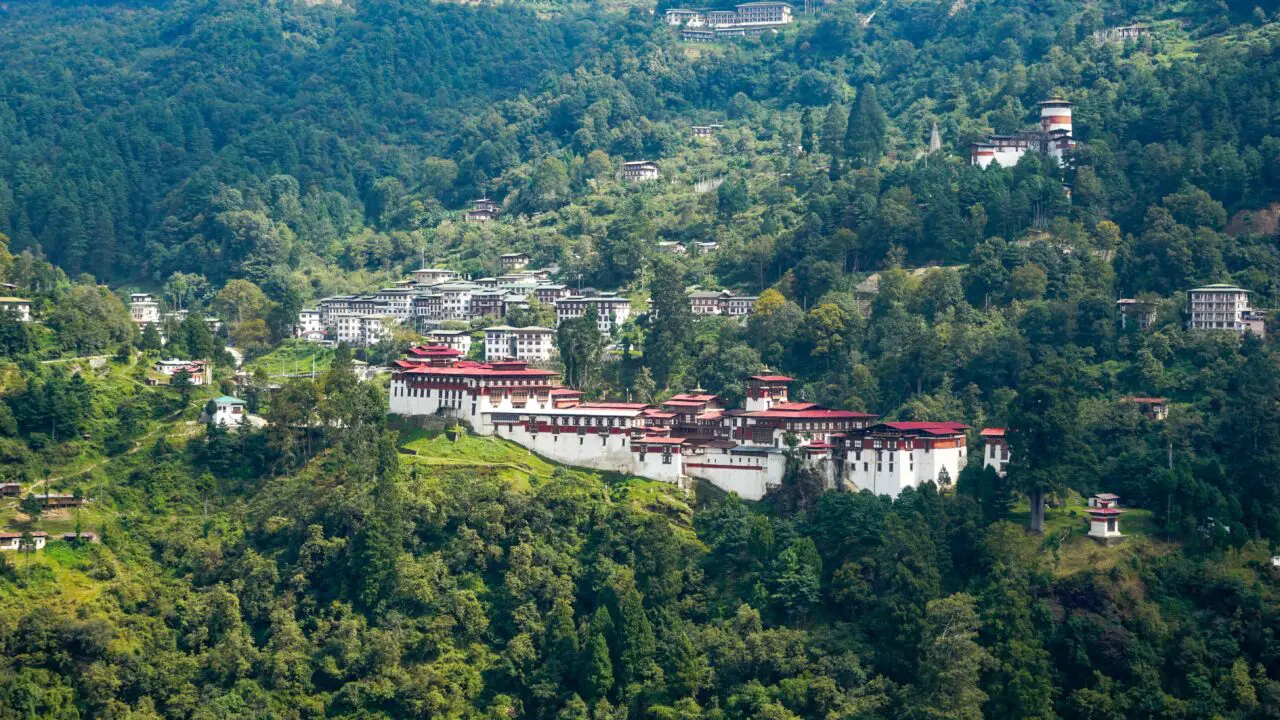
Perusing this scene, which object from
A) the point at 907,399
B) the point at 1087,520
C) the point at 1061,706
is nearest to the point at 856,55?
the point at 907,399

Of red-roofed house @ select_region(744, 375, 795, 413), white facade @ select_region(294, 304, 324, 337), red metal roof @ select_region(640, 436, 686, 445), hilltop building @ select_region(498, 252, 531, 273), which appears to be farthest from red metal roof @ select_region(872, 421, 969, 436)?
hilltop building @ select_region(498, 252, 531, 273)

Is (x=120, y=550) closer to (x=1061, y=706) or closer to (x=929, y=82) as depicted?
(x=1061, y=706)

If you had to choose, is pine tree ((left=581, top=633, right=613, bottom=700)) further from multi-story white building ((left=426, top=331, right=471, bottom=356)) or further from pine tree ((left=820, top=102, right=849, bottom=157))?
pine tree ((left=820, top=102, right=849, bottom=157))

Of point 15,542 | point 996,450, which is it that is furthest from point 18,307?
point 996,450

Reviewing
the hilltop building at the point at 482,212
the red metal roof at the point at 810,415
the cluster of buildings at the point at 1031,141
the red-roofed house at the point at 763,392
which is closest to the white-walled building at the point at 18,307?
the red-roofed house at the point at 763,392

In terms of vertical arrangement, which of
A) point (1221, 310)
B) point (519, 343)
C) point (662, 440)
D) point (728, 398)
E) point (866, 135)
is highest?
point (866, 135)

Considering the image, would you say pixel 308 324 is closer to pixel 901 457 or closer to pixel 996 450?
pixel 901 457

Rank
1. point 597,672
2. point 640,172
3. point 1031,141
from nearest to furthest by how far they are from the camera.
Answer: point 597,672 < point 1031,141 < point 640,172
